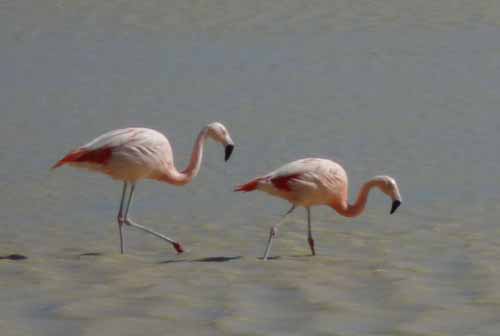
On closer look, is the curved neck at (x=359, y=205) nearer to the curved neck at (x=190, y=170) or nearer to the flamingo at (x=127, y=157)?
the flamingo at (x=127, y=157)

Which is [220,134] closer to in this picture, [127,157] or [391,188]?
[127,157]

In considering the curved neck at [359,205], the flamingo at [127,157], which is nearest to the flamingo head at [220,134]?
the flamingo at [127,157]

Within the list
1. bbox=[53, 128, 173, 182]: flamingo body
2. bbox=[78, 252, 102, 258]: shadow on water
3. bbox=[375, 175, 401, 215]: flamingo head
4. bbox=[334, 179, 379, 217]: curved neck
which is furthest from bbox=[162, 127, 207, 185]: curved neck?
bbox=[375, 175, 401, 215]: flamingo head

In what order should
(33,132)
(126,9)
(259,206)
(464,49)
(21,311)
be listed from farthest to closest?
1. (126,9)
2. (464,49)
3. (33,132)
4. (259,206)
5. (21,311)

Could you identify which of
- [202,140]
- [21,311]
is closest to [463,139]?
[202,140]

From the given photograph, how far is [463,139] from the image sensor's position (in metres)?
9.84

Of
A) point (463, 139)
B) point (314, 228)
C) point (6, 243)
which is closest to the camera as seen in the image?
point (6, 243)

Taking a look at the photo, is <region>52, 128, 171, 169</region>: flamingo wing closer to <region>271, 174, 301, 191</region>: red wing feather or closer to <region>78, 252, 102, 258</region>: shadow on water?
<region>78, 252, 102, 258</region>: shadow on water

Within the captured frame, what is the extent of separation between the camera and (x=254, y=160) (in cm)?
926

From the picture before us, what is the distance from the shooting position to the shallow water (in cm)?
489

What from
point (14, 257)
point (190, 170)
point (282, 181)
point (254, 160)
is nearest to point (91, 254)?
point (14, 257)

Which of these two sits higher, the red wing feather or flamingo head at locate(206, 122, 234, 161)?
flamingo head at locate(206, 122, 234, 161)

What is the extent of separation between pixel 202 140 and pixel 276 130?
3.27m

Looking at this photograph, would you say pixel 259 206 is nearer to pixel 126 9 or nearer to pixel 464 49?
pixel 464 49
